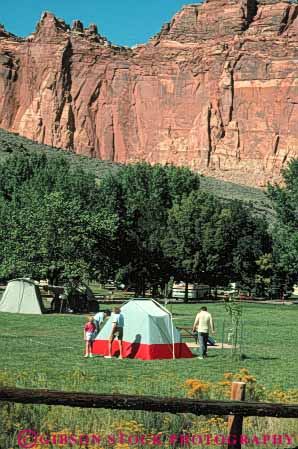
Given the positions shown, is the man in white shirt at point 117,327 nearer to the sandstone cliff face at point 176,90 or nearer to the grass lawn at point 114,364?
the grass lawn at point 114,364

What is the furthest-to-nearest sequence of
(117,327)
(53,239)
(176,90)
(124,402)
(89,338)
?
(176,90) → (53,239) → (117,327) → (89,338) → (124,402)

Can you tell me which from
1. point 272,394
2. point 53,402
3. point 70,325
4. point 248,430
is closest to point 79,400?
point 53,402

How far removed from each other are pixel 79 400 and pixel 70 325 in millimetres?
25181

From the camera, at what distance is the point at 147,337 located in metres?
21.9

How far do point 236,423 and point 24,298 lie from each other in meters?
32.0

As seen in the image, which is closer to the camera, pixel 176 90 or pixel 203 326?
pixel 203 326

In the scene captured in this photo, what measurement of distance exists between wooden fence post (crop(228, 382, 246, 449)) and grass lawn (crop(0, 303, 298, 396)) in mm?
3866

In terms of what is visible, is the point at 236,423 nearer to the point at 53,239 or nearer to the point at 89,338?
the point at 89,338

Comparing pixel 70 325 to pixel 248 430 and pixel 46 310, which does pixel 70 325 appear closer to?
pixel 46 310

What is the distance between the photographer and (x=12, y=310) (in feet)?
128

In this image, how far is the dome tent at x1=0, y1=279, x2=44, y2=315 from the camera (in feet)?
127

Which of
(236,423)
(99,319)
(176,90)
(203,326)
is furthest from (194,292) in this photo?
(176,90)

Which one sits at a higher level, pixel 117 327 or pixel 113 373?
pixel 117 327

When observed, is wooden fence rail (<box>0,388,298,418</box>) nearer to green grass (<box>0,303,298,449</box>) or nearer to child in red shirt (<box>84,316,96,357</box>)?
A: green grass (<box>0,303,298,449</box>)
